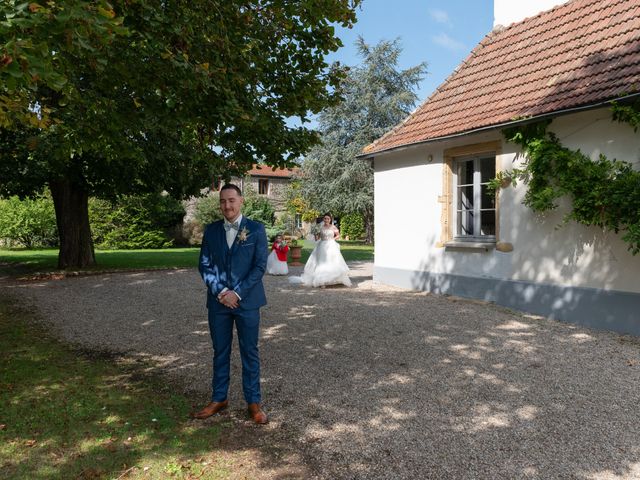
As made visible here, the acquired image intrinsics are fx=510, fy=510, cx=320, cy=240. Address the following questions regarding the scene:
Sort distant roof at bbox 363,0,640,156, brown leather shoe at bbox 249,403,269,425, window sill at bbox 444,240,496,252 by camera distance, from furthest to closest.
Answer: window sill at bbox 444,240,496,252, distant roof at bbox 363,0,640,156, brown leather shoe at bbox 249,403,269,425

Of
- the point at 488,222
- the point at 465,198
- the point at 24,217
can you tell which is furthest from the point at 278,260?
the point at 24,217

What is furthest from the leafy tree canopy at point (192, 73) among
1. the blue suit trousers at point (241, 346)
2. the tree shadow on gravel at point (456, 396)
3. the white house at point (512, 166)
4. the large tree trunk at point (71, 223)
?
the large tree trunk at point (71, 223)

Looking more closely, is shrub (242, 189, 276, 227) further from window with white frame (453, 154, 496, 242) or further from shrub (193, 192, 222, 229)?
window with white frame (453, 154, 496, 242)

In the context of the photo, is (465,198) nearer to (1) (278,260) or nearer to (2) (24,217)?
(1) (278,260)

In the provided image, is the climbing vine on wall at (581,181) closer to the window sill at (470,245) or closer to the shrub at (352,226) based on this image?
the window sill at (470,245)

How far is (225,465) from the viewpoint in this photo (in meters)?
3.36

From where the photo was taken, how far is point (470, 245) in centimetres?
996

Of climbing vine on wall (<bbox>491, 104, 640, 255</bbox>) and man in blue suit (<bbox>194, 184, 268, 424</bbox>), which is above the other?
climbing vine on wall (<bbox>491, 104, 640, 255</bbox>)

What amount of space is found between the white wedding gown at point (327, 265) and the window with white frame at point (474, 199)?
306 centimetres

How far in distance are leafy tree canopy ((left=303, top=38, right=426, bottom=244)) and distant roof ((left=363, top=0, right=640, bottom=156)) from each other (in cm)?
2210

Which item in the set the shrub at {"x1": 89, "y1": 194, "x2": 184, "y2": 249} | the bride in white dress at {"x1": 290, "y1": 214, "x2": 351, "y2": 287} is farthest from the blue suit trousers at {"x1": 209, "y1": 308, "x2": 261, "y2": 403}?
the shrub at {"x1": 89, "y1": 194, "x2": 184, "y2": 249}

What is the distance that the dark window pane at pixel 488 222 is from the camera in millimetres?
9984

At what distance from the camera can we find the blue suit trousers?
415 cm

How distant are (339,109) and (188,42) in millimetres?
29981
